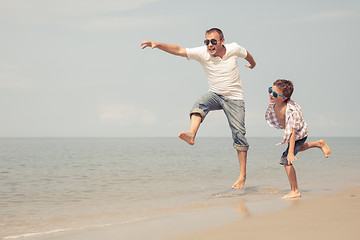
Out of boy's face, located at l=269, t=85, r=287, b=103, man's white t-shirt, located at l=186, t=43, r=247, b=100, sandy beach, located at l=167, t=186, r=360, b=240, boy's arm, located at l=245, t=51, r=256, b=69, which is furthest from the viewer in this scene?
boy's arm, located at l=245, t=51, r=256, b=69

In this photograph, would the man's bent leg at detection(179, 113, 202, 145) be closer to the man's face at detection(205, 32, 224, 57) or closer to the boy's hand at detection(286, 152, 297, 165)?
the man's face at detection(205, 32, 224, 57)

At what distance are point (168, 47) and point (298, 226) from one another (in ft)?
9.96

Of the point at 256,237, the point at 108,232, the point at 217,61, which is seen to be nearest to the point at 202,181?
the point at 217,61

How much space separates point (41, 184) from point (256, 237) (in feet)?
20.1

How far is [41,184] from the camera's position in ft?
25.8

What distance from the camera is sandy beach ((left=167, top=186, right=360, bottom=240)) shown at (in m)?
2.73

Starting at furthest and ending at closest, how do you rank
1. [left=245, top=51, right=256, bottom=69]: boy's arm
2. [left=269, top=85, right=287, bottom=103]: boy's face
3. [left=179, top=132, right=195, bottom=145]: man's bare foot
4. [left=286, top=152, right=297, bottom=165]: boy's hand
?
[left=245, top=51, right=256, bottom=69]: boy's arm → [left=179, top=132, right=195, bottom=145]: man's bare foot → [left=269, top=85, right=287, bottom=103]: boy's face → [left=286, top=152, right=297, bottom=165]: boy's hand

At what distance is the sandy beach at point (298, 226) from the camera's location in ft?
8.97

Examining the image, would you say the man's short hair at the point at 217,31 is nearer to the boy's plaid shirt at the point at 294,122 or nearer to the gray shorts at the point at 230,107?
the gray shorts at the point at 230,107

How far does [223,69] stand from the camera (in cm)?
539

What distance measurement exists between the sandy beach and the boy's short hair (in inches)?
60.1

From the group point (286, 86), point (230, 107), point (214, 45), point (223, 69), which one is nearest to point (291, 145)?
point (286, 86)

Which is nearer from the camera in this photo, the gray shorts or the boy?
the boy

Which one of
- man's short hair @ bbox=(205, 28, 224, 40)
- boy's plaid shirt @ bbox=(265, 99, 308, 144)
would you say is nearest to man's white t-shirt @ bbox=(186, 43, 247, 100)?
man's short hair @ bbox=(205, 28, 224, 40)
